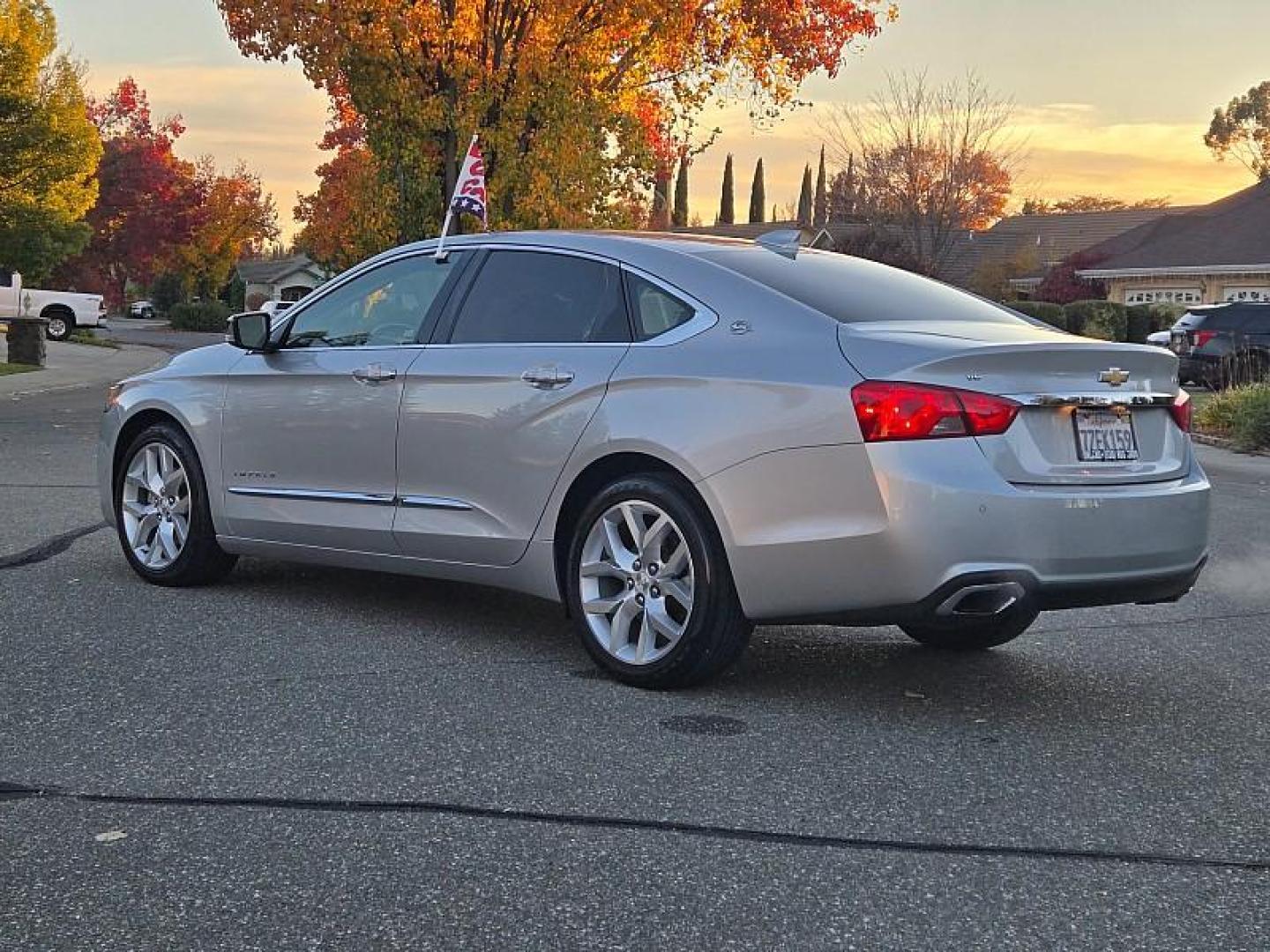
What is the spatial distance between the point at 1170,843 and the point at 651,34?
23.4 meters

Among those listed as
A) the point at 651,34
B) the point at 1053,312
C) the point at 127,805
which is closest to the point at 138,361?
the point at 651,34

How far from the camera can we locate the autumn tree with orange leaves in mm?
23641

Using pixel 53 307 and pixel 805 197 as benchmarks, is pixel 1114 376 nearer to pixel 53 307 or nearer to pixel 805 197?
pixel 53 307

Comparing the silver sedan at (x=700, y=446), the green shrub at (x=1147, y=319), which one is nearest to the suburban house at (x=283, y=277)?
the green shrub at (x=1147, y=319)

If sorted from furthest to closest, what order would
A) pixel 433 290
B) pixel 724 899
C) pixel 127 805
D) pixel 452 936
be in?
pixel 433 290 < pixel 127 805 < pixel 724 899 < pixel 452 936

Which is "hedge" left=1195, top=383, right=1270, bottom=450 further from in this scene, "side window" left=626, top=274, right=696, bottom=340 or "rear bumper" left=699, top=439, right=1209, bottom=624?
"side window" left=626, top=274, right=696, bottom=340

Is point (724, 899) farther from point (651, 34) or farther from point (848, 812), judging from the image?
point (651, 34)

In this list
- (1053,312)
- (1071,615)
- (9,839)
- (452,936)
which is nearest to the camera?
(452,936)

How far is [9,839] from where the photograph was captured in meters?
3.81

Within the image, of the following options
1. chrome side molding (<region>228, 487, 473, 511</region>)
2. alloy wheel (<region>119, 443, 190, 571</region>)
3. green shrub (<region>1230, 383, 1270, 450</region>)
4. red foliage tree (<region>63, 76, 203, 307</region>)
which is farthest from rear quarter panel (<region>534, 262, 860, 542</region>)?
red foliage tree (<region>63, 76, 203, 307</region>)

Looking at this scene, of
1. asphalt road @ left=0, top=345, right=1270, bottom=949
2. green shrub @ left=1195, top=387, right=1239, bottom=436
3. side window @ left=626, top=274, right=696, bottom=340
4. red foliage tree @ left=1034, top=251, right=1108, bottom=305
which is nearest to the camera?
asphalt road @ left=0, top=345, right=1270, bottom=949

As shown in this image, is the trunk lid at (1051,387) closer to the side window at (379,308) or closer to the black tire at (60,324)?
the side window at (379,308)

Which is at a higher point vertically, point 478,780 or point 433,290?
point 433,290

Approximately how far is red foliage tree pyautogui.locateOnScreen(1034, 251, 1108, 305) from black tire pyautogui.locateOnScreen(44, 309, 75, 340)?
29.7 m
